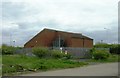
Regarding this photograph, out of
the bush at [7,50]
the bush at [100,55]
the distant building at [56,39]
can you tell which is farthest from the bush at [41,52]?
the distant building at [56,39]

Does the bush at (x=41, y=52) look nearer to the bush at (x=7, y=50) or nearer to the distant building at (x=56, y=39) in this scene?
the bush at (x=7, y=50)

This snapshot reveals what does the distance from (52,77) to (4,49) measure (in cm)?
3797

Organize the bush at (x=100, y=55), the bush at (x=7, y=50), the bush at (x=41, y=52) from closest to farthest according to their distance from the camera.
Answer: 1. the bush at (x=41, y=52)
2. the bush at (x=100, y=55)
3. the bush at (x=7, y=50)

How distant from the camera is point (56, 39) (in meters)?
74.8

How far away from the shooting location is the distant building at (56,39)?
71938mm

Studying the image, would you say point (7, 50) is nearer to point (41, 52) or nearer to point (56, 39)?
point (41, 52)

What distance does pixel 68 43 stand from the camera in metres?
71.6

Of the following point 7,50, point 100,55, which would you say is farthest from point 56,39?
point 100,55

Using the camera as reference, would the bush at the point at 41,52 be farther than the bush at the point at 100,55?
No

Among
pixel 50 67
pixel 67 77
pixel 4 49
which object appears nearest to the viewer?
pixel 67 77

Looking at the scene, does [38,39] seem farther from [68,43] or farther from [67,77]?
[67,77]

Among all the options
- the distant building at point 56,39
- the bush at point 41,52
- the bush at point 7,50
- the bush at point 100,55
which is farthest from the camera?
the distant building at point 56,39

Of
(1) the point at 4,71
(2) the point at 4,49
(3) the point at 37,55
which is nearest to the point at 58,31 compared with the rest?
(2) the point at 4,49

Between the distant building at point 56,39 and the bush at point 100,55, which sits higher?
the distant building at point 56,39
